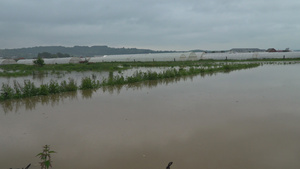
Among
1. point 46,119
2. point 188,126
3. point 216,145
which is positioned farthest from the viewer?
point 46,119

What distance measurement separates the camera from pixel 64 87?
9.59 m

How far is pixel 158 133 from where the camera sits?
4438 mm

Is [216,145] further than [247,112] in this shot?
No

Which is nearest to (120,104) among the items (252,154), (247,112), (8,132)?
(8,132)

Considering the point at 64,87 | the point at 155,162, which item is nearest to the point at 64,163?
the point at 155,162

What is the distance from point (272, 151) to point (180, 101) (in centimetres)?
379

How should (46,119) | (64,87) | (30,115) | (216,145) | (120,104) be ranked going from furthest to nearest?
(64,87), (120,104), (30,115), (46,119), (216,145)

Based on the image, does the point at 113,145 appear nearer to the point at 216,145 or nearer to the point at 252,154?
the point at 216,145

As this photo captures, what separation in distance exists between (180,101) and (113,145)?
3.64 meters

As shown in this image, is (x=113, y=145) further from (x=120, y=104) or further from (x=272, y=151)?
(x=120, y=104)

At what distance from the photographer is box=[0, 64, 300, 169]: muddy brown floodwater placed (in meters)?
3.42

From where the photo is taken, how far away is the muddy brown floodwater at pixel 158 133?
3418mm

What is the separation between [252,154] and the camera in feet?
11.4

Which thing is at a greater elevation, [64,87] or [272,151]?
[64,87]
